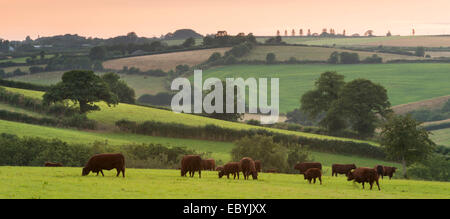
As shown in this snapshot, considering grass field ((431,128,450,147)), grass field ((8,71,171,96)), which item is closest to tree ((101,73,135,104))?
grass field ((8,71,171,96))

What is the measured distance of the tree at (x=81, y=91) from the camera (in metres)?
98.3

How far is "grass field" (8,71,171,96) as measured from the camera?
7219 inches

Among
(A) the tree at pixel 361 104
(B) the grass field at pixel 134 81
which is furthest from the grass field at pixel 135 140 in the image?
(B) the grass field at pixel 134 81

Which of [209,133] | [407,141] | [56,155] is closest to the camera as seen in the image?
[56,155]

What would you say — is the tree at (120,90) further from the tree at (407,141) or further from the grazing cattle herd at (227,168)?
the grazing cattle herd at (227,168)

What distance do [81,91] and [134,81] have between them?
9675 cm

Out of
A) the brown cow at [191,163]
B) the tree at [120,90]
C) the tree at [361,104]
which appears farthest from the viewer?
the tree at [120,90]

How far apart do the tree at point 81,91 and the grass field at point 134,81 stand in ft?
252

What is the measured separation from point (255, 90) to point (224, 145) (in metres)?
102

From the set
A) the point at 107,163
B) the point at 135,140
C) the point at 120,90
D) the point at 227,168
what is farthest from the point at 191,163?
the point at 120,90

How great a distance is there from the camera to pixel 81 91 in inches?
3937

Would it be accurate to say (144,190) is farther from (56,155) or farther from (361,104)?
(361,104)

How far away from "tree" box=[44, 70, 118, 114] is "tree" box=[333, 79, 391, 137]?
145ft

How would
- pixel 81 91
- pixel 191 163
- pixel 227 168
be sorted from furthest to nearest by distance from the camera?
pixel 81 91, pixel 227 168, pixel 191 163
